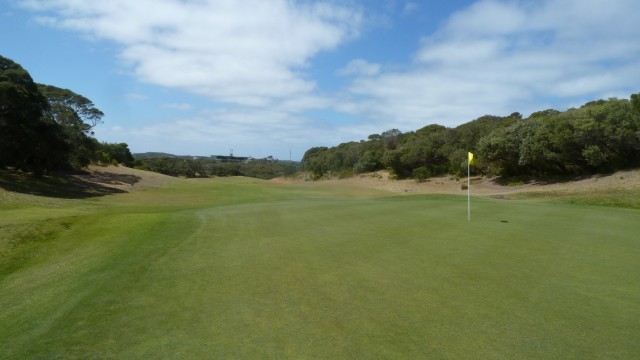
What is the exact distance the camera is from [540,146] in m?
39.7

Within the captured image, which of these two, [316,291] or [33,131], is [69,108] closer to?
[33,131]

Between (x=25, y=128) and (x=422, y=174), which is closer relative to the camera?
(x=25, y=128)

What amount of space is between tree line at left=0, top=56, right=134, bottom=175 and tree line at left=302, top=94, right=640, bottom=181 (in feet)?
129

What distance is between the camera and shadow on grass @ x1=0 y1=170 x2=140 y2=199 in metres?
30.7

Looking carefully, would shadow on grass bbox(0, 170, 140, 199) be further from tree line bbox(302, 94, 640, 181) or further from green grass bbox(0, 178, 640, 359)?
tree line bbox(302, 94, 640, 181)

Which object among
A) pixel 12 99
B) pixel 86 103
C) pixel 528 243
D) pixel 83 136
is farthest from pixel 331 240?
pixel 86 103

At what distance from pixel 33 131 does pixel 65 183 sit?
6624 mm

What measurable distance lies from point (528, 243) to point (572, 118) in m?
32.8

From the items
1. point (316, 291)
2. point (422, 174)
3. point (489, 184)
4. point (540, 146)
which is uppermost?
point (540, 146)

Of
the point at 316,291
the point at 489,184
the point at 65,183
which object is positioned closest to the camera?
the point at 316,291

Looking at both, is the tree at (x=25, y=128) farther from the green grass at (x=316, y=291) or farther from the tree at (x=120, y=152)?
the tree at (x=120, y=152)

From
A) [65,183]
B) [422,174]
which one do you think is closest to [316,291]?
[65,183]

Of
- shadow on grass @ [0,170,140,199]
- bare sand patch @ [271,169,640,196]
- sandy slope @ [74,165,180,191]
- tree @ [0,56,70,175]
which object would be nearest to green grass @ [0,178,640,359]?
shadow on grass @ [0,170,140,199]

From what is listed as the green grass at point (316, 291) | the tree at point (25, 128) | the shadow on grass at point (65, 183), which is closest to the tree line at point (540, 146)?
the green grass at point (316, 291)
